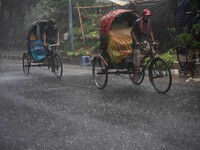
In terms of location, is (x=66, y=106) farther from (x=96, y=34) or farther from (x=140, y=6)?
(x=96, y=34)

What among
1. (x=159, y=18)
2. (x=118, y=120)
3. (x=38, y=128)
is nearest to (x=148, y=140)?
(x=118, y=120)

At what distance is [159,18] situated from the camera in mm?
17016

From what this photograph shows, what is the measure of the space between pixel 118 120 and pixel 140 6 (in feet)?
46.3

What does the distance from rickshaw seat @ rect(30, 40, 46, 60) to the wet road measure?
3.88m

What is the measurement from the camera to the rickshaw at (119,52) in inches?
301

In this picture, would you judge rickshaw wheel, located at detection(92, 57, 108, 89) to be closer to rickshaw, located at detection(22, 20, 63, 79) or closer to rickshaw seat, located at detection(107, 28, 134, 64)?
rickshaw seat, located at detection(107, 28, 134, 64)

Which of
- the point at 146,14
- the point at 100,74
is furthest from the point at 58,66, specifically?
the point at 146,14

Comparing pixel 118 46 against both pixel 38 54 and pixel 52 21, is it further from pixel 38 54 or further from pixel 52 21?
pixel 38 54

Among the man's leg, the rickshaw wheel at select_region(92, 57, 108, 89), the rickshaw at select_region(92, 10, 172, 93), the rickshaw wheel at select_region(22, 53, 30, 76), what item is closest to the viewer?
the rickshaw at select_region(92, 10, 172, 93)

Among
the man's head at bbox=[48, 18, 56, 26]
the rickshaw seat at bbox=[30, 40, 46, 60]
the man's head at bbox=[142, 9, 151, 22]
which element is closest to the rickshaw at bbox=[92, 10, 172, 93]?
the man's head at bbox=[142, 9, 151, 22]

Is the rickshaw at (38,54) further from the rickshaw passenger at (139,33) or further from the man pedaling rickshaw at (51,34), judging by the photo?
the rickshaw passenger at (139,33)

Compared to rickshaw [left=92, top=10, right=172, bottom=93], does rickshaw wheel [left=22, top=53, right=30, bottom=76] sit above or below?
below

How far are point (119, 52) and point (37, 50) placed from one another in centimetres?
532

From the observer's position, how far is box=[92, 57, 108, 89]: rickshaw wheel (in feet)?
27.5
